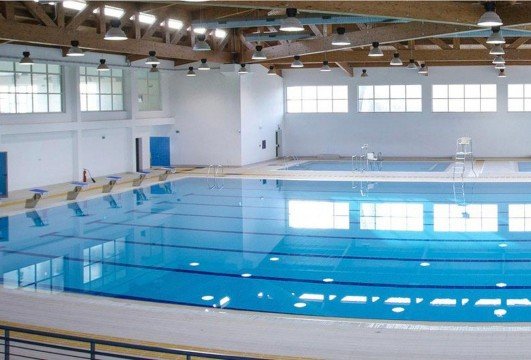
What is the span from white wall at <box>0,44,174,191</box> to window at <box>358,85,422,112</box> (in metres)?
9.64

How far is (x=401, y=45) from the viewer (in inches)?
1080

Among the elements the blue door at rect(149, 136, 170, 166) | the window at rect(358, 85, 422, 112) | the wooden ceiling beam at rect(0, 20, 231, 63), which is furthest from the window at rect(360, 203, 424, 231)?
the window at rect(358, 85, 422, 112)

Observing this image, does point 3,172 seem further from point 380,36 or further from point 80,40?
point 380,36

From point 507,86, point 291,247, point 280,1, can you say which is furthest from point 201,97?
point 280,1

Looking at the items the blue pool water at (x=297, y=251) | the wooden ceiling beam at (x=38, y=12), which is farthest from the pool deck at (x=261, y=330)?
the wooden ceiling beam at (x=38, y=12)

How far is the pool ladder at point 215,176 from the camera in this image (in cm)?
2350

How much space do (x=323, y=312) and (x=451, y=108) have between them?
25.2m

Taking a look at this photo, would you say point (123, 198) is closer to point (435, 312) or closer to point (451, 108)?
point (435, 312)

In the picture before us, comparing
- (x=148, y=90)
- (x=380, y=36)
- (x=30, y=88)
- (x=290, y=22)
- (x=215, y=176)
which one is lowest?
(x=215, y=176)

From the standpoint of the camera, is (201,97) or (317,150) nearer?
(201,97)

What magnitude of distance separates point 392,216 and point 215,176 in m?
10.4

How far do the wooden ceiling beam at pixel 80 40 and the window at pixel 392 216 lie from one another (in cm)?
854

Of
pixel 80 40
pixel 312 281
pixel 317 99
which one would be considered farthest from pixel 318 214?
pixel 317 99

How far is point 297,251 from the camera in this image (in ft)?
43.5
